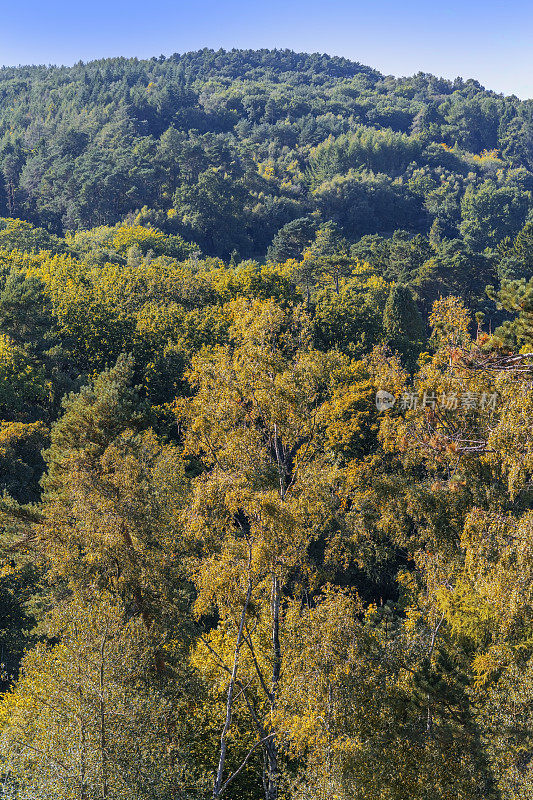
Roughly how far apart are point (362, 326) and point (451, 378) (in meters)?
32.2

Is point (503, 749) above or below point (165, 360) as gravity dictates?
below

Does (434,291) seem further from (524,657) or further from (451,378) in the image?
(524,657)

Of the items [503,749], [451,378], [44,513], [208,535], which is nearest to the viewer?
[503,749]

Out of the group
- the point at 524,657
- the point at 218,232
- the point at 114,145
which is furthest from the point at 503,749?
the point at 114,145

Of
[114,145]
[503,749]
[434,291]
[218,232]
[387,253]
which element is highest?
[114,145]

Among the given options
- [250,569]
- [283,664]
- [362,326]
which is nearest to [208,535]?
[250,569]

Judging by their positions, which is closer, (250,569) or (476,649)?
(250,569)

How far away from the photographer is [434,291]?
67.7m

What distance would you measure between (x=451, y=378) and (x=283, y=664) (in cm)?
1022

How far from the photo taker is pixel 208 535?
1483 centimetres

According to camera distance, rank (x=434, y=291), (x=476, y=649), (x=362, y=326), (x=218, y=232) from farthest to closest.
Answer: (x=218, y=232) → (x=434, y=291) → (x=362, y=326) → (x=476, y=649)

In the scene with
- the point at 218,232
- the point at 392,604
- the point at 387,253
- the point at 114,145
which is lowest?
the point at 392,604

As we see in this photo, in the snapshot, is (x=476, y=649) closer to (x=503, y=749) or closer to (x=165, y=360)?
(x=503, y=749)

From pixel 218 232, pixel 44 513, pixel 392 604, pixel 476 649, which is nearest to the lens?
pixel 476 649
